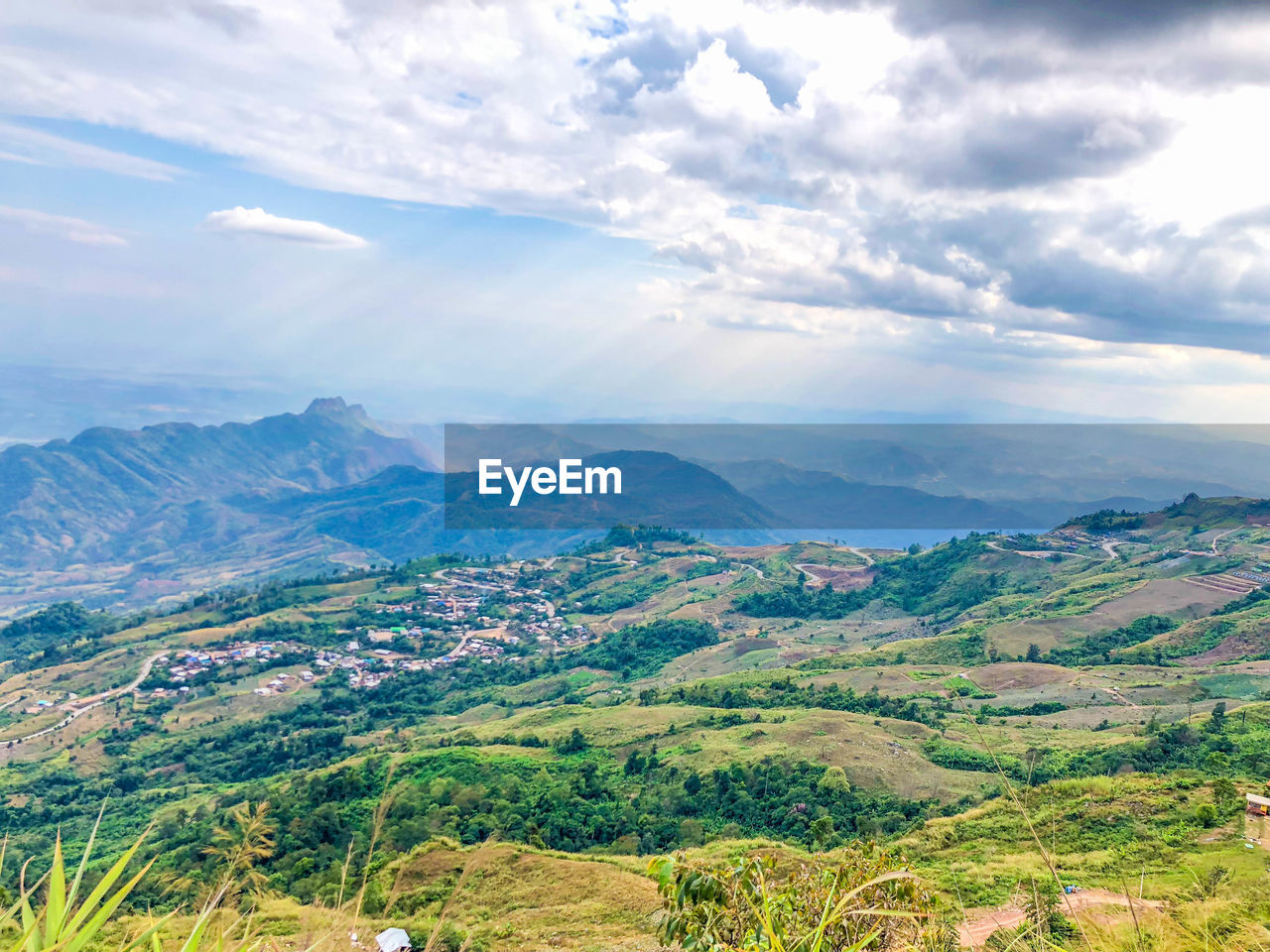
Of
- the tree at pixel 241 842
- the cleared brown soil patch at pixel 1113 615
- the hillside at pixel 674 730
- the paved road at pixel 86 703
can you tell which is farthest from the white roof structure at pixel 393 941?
the paved road at pixel 86 703

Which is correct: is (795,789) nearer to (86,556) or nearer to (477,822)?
(477,822)

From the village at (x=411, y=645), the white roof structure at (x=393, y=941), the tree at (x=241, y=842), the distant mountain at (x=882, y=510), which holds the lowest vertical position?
the village at (x=411, y=645)

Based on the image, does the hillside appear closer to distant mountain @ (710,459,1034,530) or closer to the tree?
the tree

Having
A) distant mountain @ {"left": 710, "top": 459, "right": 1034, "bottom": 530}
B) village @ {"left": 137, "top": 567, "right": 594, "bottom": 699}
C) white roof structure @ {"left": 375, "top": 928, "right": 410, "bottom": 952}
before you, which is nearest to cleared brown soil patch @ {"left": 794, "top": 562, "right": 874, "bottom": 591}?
village @ {"left": 137, "top": 567, "right": 594, "bottom": 699}

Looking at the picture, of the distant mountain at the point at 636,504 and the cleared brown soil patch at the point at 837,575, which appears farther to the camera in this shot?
the distant mountain at the point at 636,504

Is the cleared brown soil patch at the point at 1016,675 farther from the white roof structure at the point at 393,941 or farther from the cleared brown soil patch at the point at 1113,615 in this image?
the white roof structure at the point at 393,941

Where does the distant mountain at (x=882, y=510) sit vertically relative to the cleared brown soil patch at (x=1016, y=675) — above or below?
below

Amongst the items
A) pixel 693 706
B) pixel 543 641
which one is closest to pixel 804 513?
pixel 543 641

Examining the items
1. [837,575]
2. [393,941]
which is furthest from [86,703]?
[837,575]

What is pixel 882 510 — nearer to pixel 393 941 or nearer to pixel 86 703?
pixel 86 703
